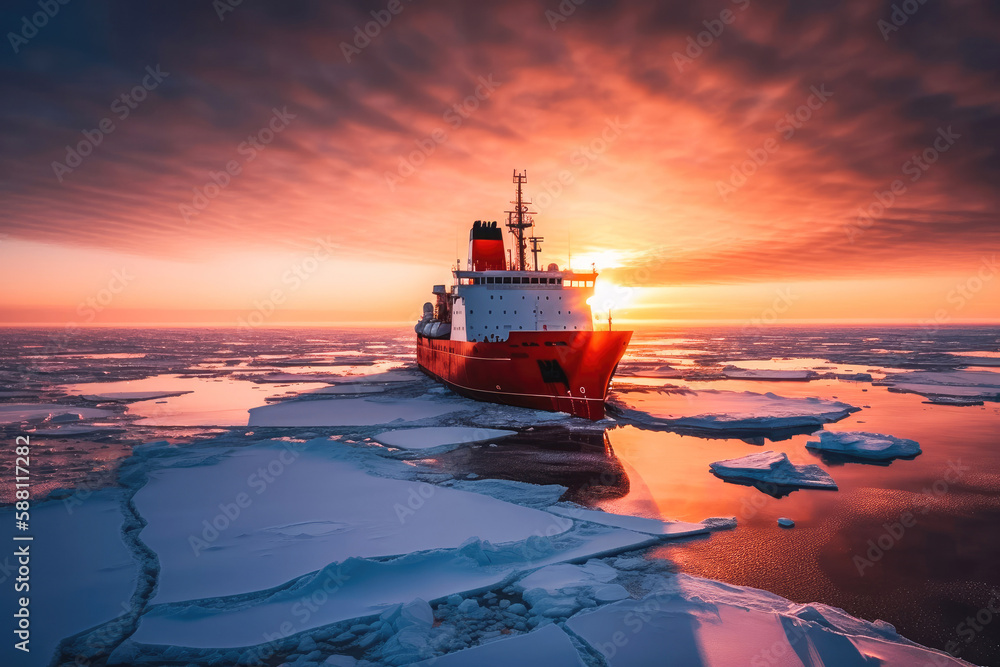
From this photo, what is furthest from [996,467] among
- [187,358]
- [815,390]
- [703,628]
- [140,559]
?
[187,358]

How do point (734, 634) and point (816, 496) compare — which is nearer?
point (734, 634)

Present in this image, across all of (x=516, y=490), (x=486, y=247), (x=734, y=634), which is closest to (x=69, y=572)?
(x=516, y=490)

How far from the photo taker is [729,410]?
19.4 meters

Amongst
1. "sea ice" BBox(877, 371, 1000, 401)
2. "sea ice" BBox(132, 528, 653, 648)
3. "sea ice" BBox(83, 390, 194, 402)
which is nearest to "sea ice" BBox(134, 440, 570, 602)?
"sea ice" BBox(132, 528, 653, 648)

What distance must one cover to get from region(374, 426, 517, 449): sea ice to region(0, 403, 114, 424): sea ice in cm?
1342

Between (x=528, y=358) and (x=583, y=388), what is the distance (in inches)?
97.7

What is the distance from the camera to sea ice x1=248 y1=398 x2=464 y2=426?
1794 cm

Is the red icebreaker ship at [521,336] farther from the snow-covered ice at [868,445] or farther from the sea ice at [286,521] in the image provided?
the sea ice at [286,521]

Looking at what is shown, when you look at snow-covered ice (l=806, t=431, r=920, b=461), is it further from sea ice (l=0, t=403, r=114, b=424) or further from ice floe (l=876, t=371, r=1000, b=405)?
sea ice (l=0, t=403, r=114, b=424)

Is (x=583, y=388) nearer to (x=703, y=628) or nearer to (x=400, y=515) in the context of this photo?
(x=400, y=515)

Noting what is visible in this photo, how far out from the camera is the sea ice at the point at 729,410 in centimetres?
1739

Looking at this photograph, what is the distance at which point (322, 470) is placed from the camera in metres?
11.2

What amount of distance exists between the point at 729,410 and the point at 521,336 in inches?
375

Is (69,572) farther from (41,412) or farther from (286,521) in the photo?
(41,412)
